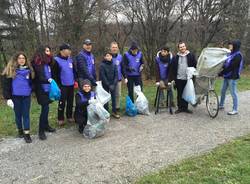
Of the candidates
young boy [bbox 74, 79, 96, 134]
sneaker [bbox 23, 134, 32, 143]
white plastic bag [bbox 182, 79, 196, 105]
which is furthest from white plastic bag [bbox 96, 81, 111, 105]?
white plastic bag [bbox 182, 79, 196, 105]

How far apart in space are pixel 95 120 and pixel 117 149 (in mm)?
1017

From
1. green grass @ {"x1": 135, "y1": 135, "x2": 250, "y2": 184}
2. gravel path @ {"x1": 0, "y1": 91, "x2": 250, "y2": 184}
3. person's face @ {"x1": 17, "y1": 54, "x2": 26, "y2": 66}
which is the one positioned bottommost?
gravel path @ {"x1": 0, "y1": 91, "x2": 250, "y2": 184}

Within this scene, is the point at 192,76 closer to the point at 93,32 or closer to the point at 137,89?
the point at 137,89

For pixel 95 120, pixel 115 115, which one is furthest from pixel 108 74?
pixel 95 120

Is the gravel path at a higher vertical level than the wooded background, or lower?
lower

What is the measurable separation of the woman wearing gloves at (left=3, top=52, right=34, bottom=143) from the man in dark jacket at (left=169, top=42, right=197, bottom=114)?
3656 millimetres

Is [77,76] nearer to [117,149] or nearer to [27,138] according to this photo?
[27,138]

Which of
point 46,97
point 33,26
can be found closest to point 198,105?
point 46,97

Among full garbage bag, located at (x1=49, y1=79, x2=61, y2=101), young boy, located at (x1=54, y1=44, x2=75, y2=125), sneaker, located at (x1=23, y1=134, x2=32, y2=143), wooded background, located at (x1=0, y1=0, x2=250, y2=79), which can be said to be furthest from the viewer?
wooded background, located at (x1=0, y1=0, x2=250, y2=79)

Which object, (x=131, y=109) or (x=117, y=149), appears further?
(x=131, y=109)

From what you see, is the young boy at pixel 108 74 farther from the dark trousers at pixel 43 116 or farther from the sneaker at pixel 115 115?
the dark trousers at pixel 43 116

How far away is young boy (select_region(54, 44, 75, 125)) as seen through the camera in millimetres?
7148

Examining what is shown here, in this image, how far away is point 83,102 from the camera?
6.85 m

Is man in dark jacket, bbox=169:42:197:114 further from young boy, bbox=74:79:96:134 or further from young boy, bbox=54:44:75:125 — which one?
young boy, bbox=54:44:75:125
